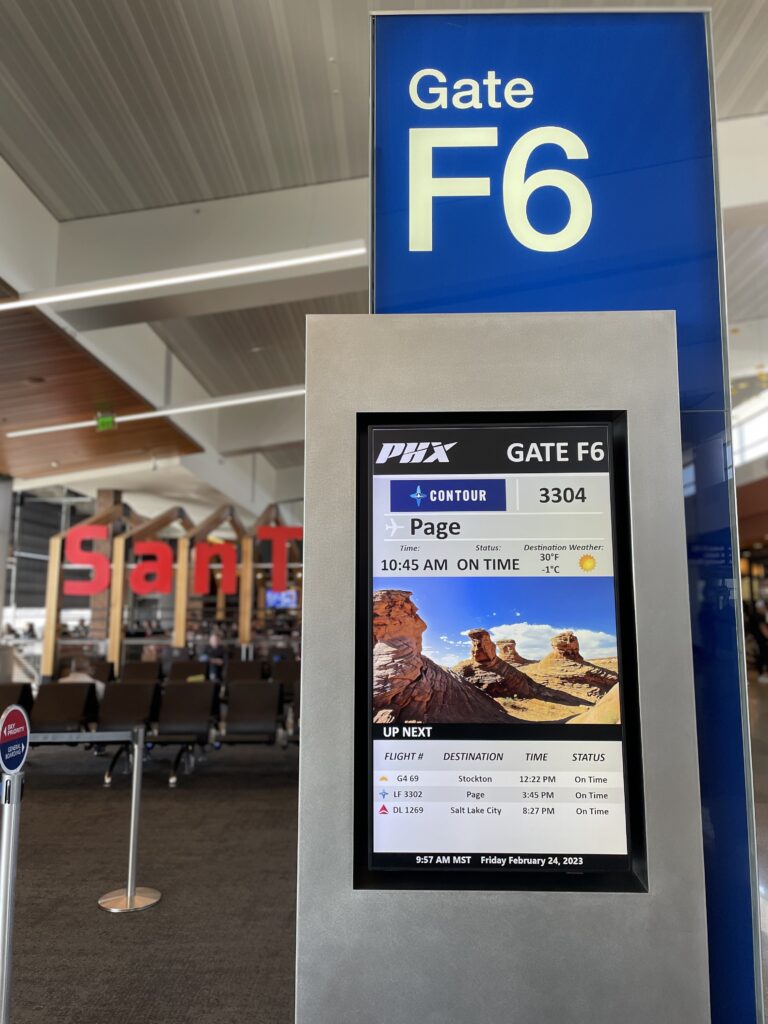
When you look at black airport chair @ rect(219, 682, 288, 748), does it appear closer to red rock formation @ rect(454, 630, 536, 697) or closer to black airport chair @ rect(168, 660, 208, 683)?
black airport chair @ rect(168, 660, 208, 683)

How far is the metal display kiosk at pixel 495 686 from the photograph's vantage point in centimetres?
169

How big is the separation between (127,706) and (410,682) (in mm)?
6512

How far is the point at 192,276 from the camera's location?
6.44m

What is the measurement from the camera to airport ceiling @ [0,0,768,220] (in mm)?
4773

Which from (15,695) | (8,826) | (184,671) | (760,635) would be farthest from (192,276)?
(760,635)

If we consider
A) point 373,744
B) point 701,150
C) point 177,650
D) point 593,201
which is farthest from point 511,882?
point 177,650

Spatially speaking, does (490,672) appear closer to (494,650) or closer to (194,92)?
(494,650)

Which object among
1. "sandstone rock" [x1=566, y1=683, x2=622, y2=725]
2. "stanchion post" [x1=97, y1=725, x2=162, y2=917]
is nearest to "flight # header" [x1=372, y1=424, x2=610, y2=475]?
"sandstone rock" [x1=566, y1=683, x2=622, y2=725]

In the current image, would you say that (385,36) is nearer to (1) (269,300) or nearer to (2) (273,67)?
(2) (273,67)

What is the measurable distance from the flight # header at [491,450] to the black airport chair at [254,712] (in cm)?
593

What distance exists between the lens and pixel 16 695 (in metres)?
7.31

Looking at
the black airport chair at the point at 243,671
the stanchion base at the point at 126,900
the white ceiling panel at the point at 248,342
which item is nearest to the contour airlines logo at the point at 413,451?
the stanchion base at the point at 126,900

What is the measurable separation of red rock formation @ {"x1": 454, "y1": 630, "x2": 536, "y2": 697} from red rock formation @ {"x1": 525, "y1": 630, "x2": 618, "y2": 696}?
3cm

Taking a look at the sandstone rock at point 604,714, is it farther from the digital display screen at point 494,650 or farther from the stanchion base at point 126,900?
the stanchion base at point 126,900
